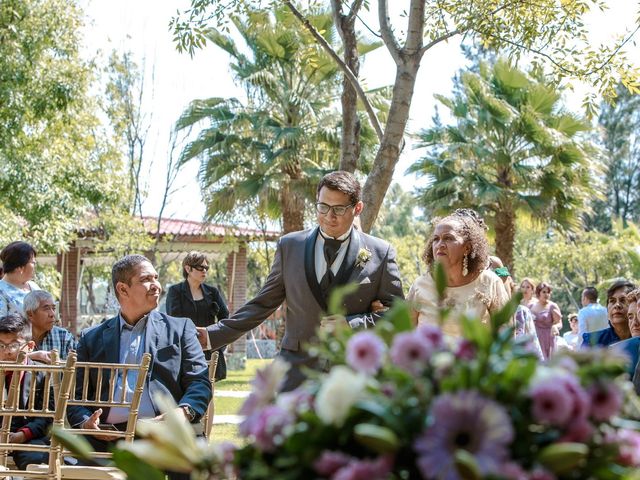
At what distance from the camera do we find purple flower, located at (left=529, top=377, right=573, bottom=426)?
1.35m

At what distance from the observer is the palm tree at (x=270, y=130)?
69.4 ft

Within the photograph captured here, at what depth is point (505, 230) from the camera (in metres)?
22.4

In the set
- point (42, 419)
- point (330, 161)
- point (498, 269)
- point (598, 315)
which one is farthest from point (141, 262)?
point (330, 161)

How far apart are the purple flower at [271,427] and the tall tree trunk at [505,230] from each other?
69.4 feet

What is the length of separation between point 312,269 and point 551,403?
12.1 ft

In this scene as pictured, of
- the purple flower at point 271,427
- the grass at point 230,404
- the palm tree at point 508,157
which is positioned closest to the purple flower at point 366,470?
the purple flower at point 271,427

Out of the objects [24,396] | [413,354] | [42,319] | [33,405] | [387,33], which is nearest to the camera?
[413,354]

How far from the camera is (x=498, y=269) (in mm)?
7801

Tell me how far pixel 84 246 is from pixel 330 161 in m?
9.45

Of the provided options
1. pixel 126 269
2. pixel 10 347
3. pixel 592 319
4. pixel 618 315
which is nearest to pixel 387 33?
pixel 618 315

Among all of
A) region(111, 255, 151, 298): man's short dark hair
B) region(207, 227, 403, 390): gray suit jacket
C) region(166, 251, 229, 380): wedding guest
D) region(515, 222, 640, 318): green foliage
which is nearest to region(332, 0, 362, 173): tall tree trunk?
region(166, 251, 229, 380): wedding guest

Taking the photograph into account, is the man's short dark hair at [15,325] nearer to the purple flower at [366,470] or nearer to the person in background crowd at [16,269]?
the person in background crowd at [16,269]

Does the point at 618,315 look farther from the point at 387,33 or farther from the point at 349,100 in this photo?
the point at 349,100

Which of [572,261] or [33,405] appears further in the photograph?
[572,261]
